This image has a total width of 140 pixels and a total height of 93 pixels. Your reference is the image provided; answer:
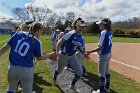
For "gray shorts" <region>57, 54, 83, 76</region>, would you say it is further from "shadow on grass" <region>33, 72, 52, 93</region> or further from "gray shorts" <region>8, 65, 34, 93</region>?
"gray shorts" <region>8, 65, 34, 93</region>

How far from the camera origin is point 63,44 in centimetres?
841

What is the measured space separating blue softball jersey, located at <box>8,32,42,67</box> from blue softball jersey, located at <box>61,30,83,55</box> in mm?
2841

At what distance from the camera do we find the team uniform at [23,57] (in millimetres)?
5164

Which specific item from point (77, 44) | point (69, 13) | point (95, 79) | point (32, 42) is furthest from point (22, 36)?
point (69, 13)

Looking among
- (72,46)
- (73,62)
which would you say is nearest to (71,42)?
(72,46)

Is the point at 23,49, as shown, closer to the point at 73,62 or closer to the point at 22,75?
the point at 22,75

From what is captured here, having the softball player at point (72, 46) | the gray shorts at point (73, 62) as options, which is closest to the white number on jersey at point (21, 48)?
the softball player at point (72, 46)

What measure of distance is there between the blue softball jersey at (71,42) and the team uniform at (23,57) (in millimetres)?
2834

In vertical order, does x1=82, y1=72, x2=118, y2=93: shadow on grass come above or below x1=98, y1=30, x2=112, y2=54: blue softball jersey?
below

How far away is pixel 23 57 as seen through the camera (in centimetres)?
517

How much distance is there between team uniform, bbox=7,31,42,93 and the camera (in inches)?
203

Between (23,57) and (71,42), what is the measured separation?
3105 mm

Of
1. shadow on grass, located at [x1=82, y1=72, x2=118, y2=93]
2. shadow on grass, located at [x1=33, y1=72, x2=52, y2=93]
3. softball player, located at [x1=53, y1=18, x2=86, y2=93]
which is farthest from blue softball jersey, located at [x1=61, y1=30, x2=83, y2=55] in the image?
shadow on grass, located at [x1=82, y1=72, x2=118, y2=93]

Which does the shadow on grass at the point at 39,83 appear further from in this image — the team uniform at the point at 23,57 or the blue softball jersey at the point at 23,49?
the blue softball jersey at the point at 23,49
